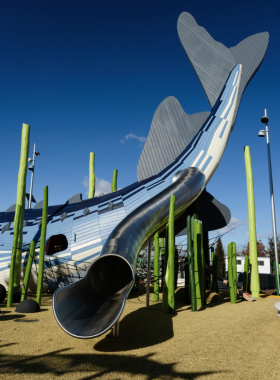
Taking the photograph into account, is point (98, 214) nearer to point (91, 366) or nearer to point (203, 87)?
point (91, 366)

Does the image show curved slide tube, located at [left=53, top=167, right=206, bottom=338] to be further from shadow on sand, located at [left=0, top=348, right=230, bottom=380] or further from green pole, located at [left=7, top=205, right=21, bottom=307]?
green pole, located at [left=7, top=205, right=21, bottom=307]

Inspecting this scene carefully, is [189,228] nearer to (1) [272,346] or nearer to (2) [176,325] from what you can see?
(2) [176,325]

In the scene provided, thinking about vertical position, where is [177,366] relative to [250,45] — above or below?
below

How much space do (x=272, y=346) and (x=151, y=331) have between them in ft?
6.61

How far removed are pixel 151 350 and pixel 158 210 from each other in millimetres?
4700

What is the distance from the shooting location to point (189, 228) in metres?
8.59

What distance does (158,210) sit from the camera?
28.7ft

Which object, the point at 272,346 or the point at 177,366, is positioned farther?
the point at 272,346

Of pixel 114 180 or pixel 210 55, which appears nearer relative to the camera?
pixel 210 55

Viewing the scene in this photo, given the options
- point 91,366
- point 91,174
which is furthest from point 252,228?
point 91,366

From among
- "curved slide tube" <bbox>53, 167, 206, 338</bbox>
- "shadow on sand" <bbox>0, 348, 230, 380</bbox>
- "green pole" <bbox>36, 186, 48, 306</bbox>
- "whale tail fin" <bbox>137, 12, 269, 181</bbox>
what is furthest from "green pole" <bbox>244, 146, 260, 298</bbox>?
"shadow on sand" <bbox>0, 348, 230, 380</bbox>

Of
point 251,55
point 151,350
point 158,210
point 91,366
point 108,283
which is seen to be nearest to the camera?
point 91,366

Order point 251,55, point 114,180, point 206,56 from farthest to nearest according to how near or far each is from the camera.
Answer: point 114,180 < point 206,56 < point 251,55

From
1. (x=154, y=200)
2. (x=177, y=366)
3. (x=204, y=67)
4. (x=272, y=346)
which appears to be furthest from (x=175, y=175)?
(x=177, y=366)
